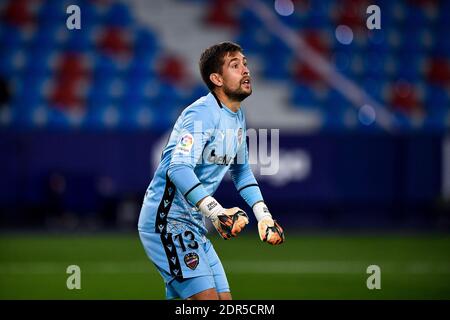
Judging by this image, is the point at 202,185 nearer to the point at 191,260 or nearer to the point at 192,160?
the point at 192,160

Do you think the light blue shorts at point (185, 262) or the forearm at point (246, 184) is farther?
the forearm at point (246, 184)

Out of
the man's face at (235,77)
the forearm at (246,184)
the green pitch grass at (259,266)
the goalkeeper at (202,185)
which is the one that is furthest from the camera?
the green pitch grass at (259,266)

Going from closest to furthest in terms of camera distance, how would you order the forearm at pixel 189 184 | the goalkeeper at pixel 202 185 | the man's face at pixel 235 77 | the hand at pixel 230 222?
the hand at pixel 230 222
the forearm at pixel 189 184
the goalkeeper at pixel 202 185
the man's face at pixel 235 77

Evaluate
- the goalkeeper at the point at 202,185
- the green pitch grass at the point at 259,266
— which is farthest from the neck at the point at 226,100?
the green pitch grass at the point at 259,266

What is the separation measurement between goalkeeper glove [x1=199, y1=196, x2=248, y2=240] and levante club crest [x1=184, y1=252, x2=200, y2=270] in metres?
0.41

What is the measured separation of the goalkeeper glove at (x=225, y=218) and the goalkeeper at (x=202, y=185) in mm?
140

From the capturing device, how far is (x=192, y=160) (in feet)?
17.1

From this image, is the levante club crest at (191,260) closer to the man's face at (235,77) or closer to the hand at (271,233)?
the hand at (271,233)

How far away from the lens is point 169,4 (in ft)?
66.3

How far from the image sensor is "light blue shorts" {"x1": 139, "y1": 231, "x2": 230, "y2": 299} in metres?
5.41

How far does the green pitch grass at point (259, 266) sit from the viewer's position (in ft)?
31.5

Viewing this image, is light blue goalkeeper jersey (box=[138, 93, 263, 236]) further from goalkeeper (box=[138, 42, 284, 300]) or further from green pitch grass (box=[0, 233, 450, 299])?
green pitch grass (box=[0, 233, 450, 299])

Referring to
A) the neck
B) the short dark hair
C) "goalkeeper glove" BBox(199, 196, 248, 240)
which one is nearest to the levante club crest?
"goalkeeper glove" BBox(199, 196, 248, 240)

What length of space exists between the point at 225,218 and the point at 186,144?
19.8 inches
